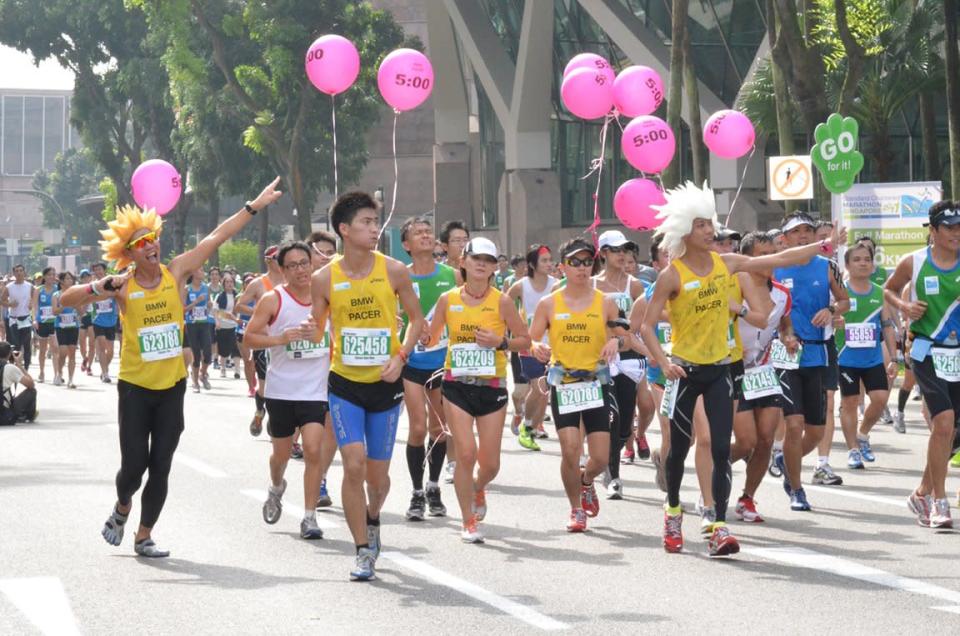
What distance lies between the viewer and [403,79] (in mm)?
20719

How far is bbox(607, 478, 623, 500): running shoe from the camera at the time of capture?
1298 cm

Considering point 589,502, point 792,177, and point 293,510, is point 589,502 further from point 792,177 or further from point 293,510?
point 792,177

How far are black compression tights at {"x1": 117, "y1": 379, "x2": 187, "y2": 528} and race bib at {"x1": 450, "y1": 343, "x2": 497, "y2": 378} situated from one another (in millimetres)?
1727

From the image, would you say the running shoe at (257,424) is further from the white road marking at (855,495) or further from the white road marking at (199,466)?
the white road marking at (855,495)

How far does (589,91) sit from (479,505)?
1216 cm

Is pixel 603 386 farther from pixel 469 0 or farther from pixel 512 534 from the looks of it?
pixel 469 0

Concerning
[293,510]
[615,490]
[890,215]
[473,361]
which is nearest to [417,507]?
[293,510]

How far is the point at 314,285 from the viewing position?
9375 millimetres

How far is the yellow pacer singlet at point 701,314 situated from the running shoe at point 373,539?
2029 millimetres

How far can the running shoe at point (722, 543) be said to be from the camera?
9.73 metres

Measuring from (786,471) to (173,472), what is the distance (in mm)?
5964

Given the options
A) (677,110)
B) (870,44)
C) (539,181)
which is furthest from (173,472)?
(539,181)

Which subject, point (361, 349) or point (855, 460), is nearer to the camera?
point (361, 349)

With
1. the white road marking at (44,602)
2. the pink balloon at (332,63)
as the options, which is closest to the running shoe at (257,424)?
the pink balloon at (332,63)
